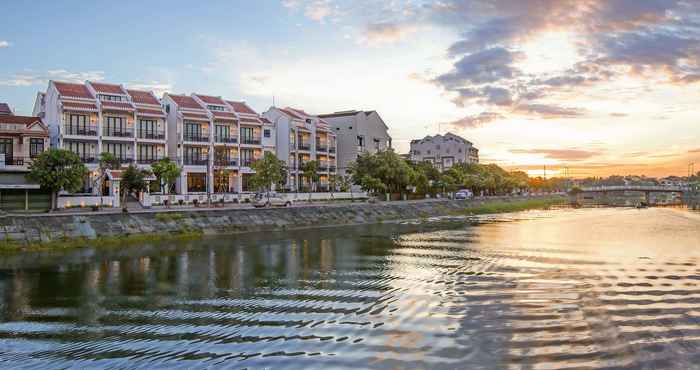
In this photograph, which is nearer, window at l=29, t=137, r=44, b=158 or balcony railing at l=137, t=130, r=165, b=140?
window at l=29, t=137, r=44, b=158

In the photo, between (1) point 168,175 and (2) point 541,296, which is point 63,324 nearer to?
(2) point 541,296

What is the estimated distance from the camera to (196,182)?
74.9 m

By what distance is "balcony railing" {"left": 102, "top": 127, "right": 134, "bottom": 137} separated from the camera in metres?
66.4

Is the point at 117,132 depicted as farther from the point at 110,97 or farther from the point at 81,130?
the point at 110,97

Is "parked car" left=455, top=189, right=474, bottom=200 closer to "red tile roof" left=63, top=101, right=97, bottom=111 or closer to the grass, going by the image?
the grass

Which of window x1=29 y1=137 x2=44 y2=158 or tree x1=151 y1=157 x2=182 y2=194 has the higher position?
window x1=29 y1=137 x2=44 y2=158

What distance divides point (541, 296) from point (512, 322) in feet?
17.3

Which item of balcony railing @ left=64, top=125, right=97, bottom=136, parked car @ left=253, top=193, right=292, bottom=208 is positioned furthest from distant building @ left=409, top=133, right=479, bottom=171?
balcony railing @ left=64, top=125, right=97, bottom=136

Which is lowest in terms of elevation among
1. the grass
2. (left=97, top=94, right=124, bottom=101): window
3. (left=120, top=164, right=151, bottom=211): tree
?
the grass

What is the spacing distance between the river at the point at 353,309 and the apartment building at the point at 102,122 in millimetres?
29820

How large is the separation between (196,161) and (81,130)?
15.6 m

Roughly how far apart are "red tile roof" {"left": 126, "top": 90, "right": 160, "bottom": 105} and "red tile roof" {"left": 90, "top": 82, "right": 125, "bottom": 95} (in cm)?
175

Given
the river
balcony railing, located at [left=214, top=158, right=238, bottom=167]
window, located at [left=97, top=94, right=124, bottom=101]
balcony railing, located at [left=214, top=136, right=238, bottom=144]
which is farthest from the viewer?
balcony railing, located at [left=214, top=136, right=238, bottom=144]

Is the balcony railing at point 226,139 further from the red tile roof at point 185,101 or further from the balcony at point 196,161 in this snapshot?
the red tile roof at point 185,101
